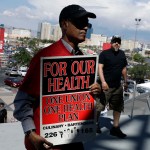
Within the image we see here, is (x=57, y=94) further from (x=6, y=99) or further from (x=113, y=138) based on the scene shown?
(x=6, y=99)

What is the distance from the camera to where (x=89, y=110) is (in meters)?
2.25

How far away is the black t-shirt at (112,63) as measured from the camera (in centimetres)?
502

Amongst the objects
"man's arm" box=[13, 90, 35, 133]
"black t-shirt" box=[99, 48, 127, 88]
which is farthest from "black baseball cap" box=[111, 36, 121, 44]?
"man's arm" box=[13, 90, 35, 133]

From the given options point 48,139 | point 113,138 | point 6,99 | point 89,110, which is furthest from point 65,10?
point 6,99

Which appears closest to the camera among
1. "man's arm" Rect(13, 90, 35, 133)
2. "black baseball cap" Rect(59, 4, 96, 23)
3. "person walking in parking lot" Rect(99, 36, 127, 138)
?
"man's arm" Rect(13, 90, 35, 133)

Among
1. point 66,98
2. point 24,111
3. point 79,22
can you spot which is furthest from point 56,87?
point 79,22

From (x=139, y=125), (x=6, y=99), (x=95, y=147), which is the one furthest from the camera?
(x=6, y=99)

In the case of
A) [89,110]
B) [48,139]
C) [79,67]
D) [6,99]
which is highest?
[79,67]

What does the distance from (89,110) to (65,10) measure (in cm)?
68

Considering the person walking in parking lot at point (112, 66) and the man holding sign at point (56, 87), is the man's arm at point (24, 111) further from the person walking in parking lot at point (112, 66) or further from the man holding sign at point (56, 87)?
the person walking in parking lot at point (112, 66)

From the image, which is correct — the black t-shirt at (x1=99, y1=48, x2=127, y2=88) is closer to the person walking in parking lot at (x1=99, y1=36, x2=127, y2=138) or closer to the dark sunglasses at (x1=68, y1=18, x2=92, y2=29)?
the person walking in parking lot at (x1=99, y1=36, x2=127, y2=138)

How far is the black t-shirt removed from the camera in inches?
197

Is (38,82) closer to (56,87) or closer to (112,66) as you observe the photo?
(56,87)

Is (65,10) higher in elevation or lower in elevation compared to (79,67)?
higher
